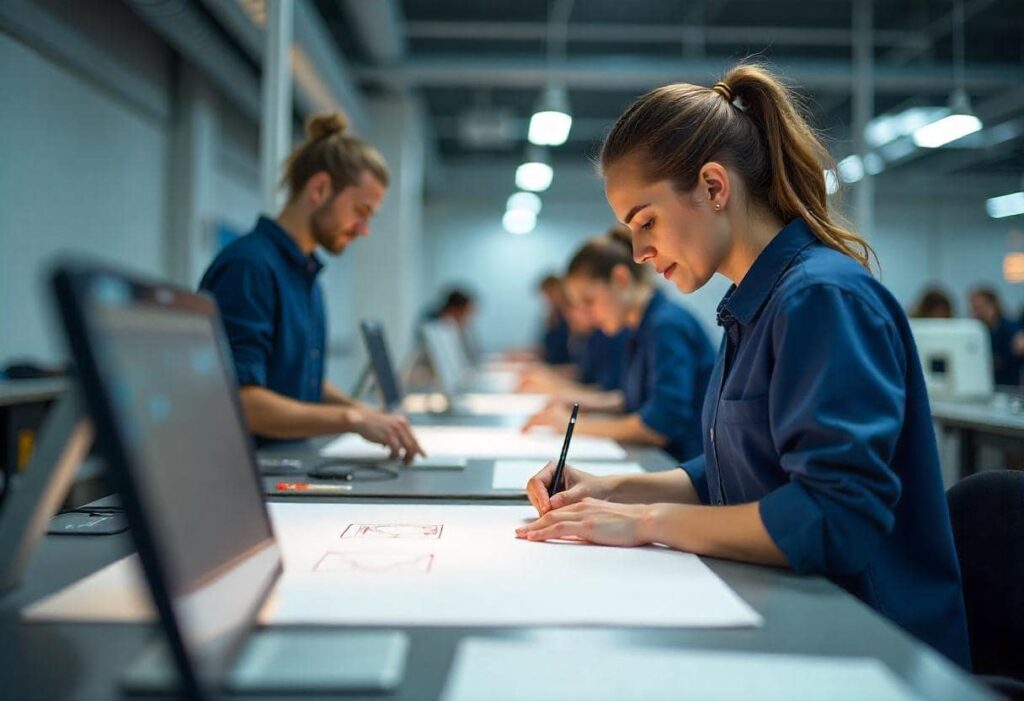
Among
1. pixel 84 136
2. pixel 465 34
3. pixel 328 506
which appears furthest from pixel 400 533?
pixel 465 34

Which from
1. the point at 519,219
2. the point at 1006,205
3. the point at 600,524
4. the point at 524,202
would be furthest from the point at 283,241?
the point at 1006,205

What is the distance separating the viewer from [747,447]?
118 centimetres

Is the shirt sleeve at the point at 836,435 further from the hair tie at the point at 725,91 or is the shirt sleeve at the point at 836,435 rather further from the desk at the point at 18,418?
the desk at the point at 18,418

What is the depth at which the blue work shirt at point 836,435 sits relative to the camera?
97 centimetres

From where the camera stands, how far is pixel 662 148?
1221 millimetres

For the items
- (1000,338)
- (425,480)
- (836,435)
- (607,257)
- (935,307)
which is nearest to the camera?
(836,435)

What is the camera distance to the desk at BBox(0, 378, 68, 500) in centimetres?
310

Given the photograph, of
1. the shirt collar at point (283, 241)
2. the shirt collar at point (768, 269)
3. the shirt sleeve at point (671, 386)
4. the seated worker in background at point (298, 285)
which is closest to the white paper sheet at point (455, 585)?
the shirt collar at point (768, 269)

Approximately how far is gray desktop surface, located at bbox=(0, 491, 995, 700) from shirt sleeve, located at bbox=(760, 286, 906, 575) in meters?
0.06

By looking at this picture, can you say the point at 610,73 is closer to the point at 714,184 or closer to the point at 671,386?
the point at 671,386

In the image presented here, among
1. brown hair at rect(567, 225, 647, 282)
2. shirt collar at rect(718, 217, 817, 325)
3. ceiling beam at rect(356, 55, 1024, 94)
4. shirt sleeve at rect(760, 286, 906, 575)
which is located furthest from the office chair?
ceiling beam at rect(356, 55, 1024, 94)

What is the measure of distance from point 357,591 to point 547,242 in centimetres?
1227

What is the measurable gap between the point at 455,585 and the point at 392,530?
0.31m

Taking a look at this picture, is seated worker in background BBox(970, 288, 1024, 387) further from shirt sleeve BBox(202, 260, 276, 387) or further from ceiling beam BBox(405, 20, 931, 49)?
shirt sleeve BBox(202, 260, 276, 387)
